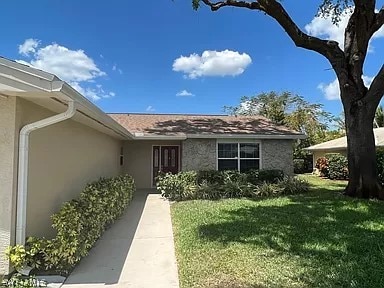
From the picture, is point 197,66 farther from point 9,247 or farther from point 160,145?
point 9,247

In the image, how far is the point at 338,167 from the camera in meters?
21.5

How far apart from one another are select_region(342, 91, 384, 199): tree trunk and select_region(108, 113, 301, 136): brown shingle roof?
168 inches

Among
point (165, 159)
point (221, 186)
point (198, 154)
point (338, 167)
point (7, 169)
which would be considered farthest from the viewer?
point (338, 167)

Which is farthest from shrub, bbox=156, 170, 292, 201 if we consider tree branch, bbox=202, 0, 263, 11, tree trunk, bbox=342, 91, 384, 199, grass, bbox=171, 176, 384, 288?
tree branch, bbox=202, 0, 263, 11

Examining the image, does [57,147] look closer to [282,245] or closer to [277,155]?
[282,245]

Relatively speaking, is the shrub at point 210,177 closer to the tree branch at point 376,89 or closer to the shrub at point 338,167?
the tree branch at point 376,89

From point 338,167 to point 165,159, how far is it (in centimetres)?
1131

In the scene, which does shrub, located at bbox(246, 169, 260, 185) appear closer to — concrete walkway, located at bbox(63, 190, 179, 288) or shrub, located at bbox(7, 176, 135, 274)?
concrete walkway, located at bbox(63, 190, 179, 288)

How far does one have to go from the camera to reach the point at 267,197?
13.1 meters

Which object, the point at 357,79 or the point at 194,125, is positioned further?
the point at 194,125

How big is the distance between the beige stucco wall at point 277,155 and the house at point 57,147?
47 mm

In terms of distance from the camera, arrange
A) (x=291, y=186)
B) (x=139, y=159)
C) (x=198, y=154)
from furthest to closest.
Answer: (x=139, y=159), (x=198, y=154), (x=291, y=186)

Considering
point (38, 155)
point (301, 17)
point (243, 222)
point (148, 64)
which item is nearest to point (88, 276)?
point (38, 155)

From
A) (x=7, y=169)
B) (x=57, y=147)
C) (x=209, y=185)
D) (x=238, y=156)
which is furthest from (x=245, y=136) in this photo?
(x=7, y=169)
